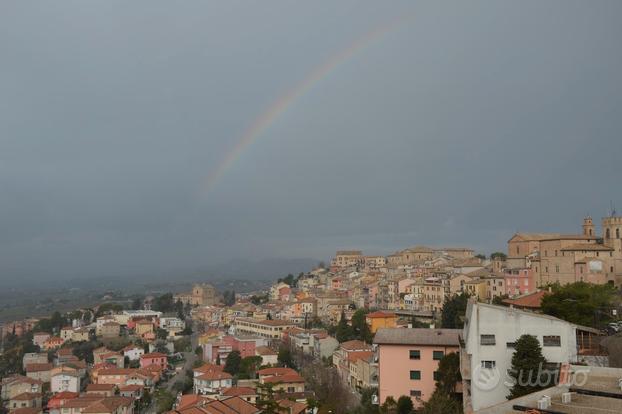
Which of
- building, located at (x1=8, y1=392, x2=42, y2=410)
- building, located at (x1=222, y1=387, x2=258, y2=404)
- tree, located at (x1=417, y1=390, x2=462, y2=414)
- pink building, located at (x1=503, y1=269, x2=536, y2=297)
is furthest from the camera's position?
building, located at (x1=8, y1=392, x2=42, y2=410)

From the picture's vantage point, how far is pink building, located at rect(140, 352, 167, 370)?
56031 millimetres

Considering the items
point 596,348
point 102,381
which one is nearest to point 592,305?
point 596,348

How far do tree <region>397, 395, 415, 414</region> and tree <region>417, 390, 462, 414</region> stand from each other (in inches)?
84.5

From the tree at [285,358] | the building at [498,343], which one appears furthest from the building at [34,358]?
the building at [498,343]

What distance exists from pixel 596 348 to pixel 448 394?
4268 mm

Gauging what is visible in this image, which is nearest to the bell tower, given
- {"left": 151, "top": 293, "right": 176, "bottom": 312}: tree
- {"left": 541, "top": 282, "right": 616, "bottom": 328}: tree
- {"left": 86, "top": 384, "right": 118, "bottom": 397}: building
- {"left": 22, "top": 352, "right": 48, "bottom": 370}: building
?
{"left": 541, "top": 282, "right": 616, "bottom": 328}: tree

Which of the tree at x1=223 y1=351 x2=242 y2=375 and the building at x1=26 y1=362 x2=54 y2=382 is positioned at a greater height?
the tree at x1=223 y1=351 x2=242 y2=375

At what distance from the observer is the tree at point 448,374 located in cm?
1617

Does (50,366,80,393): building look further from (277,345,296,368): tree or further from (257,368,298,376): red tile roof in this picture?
(257,368,298,376): red tile roof

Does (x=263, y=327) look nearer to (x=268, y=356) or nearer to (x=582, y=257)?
(x=268, y=356)

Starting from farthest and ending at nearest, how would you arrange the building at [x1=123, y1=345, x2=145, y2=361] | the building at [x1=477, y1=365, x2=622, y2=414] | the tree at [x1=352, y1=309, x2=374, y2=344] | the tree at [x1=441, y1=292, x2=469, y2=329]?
the building at [x1=123, y1=345, x2=145, y2=361], the tree at [x1=352, y1=309, x2=374, y2=344], the tree at [x1=441, y1=292, x2=469, y2=329], the building at [x1=477, y1=365, x2=622, y2=414]

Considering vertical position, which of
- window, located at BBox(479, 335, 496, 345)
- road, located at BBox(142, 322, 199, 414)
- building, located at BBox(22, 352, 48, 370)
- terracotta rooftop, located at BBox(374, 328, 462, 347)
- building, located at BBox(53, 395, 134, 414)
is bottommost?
building, located at BBox(22, 352, 48, 370)

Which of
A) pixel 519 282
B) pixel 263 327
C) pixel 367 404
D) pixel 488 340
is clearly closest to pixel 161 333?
pixel 263 327

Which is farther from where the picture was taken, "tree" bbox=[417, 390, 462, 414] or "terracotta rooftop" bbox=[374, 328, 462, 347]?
"terracotta rooftop" bbox=[374, 328, 462, 347]
